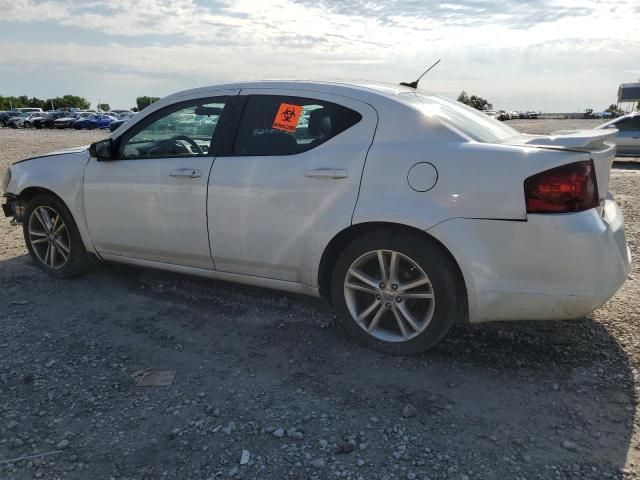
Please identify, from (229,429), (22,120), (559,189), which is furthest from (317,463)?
(22,120)

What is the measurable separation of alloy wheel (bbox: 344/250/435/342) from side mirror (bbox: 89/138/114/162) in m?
2.23

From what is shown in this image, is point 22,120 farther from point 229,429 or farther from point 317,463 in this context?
point 317,463

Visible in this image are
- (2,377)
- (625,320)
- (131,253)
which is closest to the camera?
(2,377)

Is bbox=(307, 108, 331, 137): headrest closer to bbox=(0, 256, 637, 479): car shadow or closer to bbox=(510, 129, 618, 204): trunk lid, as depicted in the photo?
bbox=(510, 129, 618, 204): trunk lid

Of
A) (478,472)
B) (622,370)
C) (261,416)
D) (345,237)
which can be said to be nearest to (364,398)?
(261,416)

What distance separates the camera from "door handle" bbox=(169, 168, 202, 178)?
12.4 ft

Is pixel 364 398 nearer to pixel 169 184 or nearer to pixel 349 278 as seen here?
pixel 349 278

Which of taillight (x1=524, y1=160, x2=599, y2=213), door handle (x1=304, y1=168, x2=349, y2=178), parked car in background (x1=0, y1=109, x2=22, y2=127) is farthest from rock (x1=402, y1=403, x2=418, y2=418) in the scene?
parked car in background (x1=0, y1=109, x2=22, y2=127)

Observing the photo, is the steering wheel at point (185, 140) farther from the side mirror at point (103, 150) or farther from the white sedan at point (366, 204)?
the side mirror at point (103, 150)

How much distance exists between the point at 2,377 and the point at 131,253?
1.43m

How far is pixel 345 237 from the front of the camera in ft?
11.2

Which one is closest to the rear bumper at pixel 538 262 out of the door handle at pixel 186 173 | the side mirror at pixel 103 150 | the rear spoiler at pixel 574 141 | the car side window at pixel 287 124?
the rear spoiler at pixel 574 141

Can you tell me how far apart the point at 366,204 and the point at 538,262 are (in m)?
1.02

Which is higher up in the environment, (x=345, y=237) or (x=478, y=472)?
(x=345, y=237)
